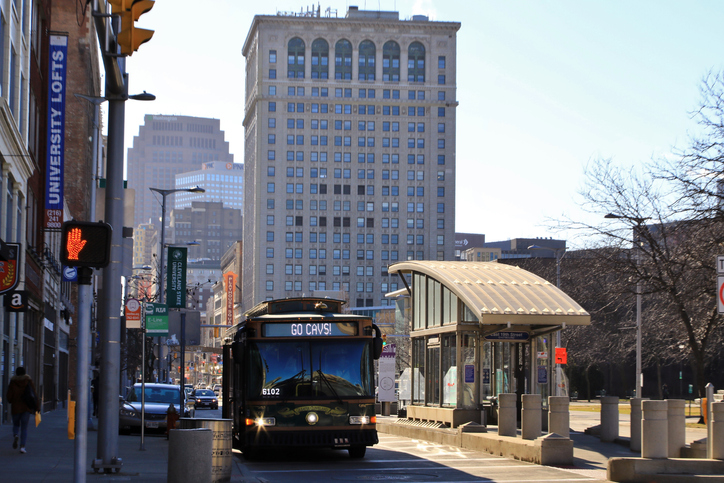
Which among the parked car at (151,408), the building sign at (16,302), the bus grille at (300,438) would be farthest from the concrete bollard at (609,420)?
the building sign at (16,302)

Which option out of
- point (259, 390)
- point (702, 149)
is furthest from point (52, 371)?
point (702, 149)

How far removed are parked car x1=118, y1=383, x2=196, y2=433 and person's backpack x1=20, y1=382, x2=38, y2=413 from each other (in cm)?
637

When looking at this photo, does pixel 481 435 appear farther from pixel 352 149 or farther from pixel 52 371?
pixel 352 149

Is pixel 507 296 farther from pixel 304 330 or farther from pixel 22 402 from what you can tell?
pixel 22 402

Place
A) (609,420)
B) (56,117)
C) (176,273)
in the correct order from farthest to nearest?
(176,273)
(56,117)
(609,420)

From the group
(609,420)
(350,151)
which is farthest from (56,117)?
(350,151)

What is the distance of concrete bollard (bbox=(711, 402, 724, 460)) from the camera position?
565 inches

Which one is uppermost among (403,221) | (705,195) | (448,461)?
(403,221)

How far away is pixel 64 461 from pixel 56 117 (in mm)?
16750

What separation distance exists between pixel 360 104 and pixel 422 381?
12141 centimetres

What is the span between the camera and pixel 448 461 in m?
17.8

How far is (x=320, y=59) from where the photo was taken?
144375 mm

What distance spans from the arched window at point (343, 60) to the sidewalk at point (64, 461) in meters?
123

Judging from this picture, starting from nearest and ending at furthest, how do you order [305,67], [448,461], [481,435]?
[448,461] < [481,435] < [305,67]
